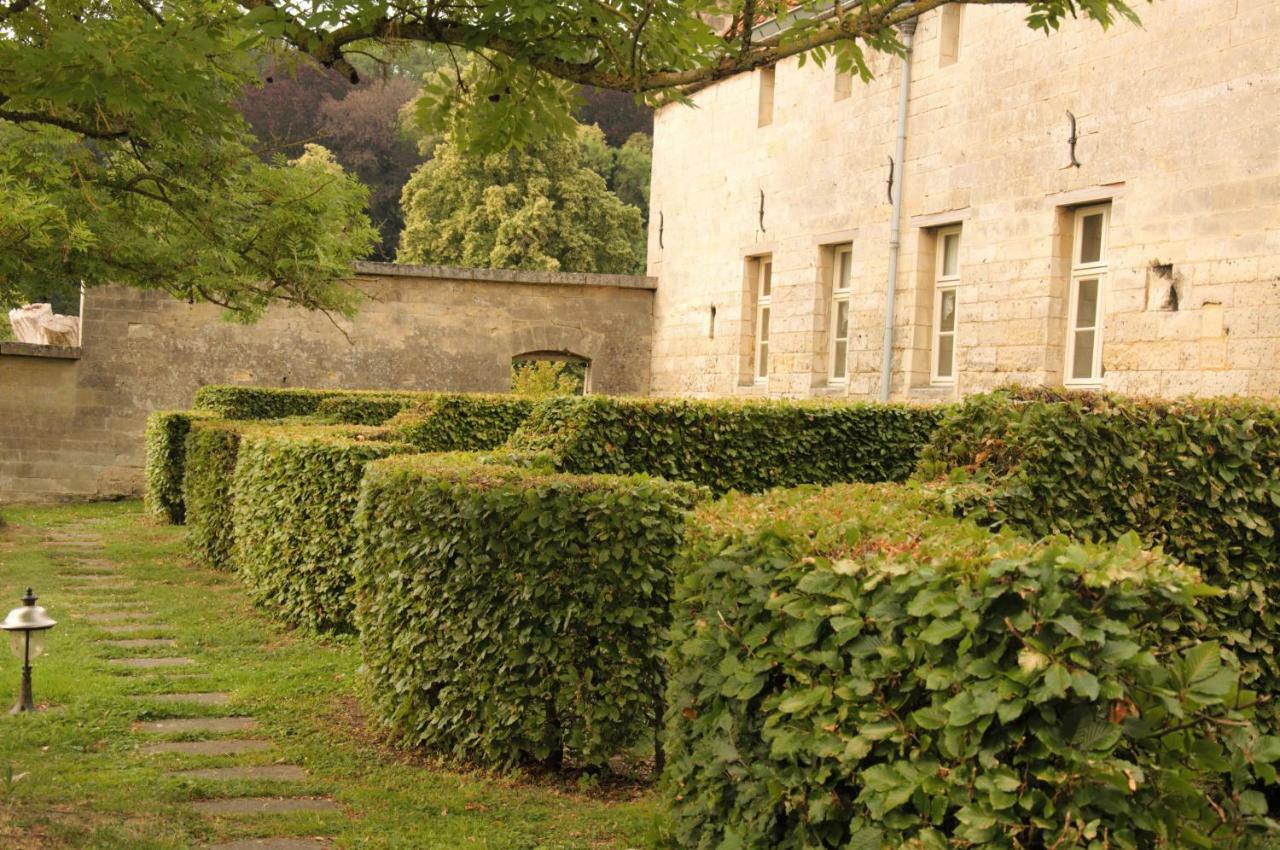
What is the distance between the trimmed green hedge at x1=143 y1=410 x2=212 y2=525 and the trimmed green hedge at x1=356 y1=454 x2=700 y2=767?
36.4ft

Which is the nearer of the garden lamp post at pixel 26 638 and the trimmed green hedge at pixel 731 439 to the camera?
the garden lamp post at pixel 26 638

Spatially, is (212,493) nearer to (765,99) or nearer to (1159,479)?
(765,99)

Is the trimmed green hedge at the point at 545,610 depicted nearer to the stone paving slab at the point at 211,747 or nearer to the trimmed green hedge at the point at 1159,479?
the stone paving slab at the point at 211,747

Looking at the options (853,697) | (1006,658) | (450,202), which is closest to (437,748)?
(853,697)

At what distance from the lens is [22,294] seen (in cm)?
1220

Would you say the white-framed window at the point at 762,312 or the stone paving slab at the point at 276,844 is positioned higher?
the white-framed window at the point at 762,312

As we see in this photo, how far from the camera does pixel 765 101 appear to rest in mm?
18547

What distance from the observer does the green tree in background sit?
3288cm

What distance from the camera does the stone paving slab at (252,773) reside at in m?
5.79

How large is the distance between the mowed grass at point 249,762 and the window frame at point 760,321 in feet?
34.1

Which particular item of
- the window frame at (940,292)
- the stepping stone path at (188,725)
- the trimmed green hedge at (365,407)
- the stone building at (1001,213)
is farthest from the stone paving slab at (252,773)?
the window frame at (940,292)

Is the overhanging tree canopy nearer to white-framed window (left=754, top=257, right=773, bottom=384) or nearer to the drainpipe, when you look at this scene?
the drainpipe

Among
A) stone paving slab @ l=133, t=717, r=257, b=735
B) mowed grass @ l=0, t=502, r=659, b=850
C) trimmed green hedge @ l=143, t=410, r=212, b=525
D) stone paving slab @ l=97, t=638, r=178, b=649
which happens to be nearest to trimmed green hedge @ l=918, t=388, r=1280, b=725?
mowed grass @ l=0, t=502, r=659, b=850

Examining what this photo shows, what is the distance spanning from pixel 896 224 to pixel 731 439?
6.98 metres
